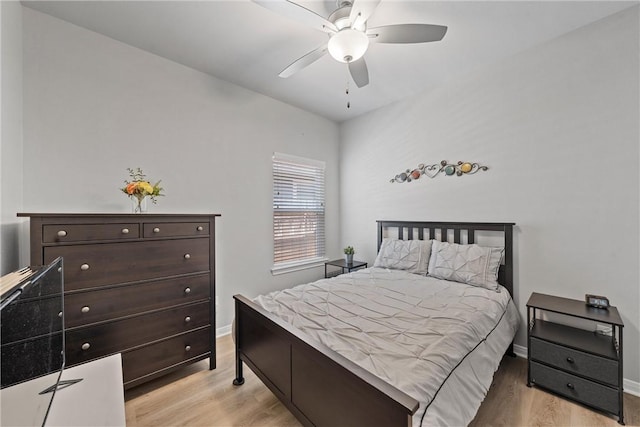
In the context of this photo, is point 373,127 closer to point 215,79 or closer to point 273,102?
point 273,102

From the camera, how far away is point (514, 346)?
8.31 feet

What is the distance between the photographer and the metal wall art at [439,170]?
2842 mm

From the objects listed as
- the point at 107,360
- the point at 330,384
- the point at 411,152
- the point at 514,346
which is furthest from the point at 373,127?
the point at 107,360

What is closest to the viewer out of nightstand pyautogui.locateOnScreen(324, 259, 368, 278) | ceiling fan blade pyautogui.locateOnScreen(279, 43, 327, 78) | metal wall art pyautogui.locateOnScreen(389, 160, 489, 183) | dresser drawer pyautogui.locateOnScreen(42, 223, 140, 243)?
dresser drawer pyautogui.locateOnScreen(42, 223, 140, 243)

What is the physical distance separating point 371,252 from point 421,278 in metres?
1.20

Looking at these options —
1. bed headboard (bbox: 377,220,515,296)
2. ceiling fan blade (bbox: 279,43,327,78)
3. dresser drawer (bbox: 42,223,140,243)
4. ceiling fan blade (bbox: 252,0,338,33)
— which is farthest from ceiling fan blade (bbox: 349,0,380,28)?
bed headboard (bbox: 377,220,515,296)

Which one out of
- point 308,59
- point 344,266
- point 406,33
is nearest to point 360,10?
point 406,33

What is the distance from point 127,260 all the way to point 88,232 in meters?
0.30

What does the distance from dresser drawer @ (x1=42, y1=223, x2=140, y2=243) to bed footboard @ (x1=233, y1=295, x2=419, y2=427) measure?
0.93 metres

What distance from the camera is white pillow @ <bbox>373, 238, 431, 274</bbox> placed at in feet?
9.65

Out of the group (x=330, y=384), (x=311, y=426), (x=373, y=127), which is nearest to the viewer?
(x=330, y=384)

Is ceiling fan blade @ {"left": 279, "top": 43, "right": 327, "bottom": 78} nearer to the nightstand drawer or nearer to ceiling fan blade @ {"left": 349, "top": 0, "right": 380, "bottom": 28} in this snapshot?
ceiling fan blade @ {"left": 349, "top": 0, "right": 380, "bottom": 28}

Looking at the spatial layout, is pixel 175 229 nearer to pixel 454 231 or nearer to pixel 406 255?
pixel 406 255

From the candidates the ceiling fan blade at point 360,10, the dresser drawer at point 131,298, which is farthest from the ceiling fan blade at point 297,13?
the dresser drawer at point 131,298
